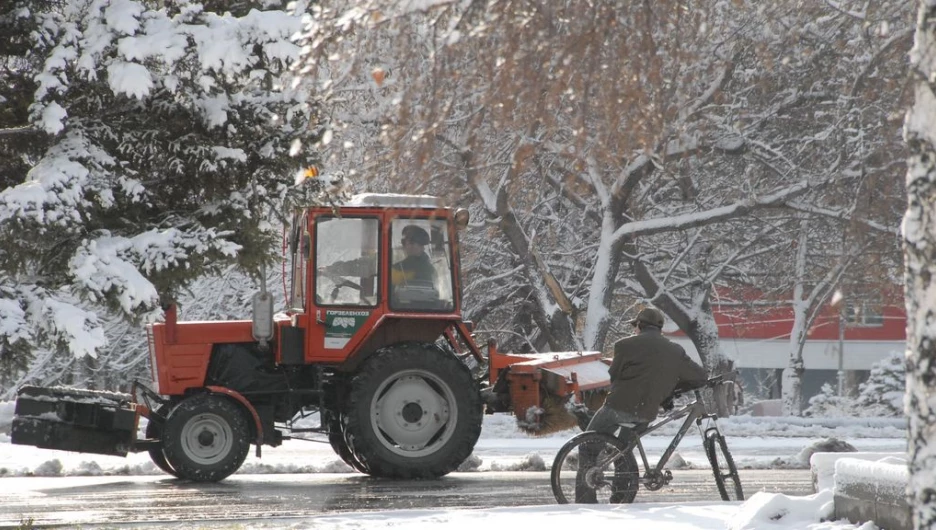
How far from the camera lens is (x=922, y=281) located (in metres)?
4.07

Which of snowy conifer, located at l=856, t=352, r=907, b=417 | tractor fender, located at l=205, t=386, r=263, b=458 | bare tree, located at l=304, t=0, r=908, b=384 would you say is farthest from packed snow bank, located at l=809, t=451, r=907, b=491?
snowy conifer, located at l=856, t=352, r=907, b=417

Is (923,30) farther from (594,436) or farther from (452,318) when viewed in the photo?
(452,318)

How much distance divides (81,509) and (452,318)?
12.6 ft

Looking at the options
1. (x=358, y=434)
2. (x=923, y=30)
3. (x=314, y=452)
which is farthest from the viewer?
(x=314, y=452)

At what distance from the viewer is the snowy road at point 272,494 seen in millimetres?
9422

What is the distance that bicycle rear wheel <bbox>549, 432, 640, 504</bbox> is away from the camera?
8.91 metres

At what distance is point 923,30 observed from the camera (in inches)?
162

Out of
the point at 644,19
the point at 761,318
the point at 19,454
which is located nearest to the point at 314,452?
the point at 19,454

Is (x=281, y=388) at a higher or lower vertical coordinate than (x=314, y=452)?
higher

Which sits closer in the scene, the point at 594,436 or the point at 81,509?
the point at 594,436

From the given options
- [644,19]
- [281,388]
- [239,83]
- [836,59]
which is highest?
[836,59]

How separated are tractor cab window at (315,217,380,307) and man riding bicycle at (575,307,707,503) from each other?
3.53 meters

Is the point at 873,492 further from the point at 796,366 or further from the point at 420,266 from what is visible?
the point at 796,366

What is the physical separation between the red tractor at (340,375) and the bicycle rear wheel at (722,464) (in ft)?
9.30
